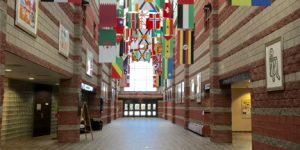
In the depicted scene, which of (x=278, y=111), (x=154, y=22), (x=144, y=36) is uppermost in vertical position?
(x=154, y=22)

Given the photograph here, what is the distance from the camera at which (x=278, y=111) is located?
983 centimetres

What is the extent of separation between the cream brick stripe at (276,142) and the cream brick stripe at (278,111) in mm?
727

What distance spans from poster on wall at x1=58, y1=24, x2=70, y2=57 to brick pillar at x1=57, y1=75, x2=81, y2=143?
2.02m

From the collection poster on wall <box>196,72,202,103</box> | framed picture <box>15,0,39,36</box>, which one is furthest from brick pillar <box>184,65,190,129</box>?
framed picture <box>15,0,39,36</box>

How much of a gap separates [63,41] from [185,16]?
578 centimetres

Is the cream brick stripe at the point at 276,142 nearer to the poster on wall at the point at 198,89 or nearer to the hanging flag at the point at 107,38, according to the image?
the hanging flag at the point at 107,38

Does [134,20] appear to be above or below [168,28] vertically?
above

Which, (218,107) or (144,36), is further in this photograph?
(144,36)

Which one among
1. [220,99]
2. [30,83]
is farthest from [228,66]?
[30,83]

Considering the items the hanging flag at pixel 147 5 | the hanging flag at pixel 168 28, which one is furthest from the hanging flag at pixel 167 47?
the hanging flag at pixel 147 5

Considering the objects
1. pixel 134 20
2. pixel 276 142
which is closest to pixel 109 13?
pixel 276 142

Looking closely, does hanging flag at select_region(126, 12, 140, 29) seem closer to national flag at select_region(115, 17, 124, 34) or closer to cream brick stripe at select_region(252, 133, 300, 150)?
national flag at select_region(115, 17, 124, 34)

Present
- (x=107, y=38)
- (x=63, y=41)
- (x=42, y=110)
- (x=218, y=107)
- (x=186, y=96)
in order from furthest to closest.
→ (x=186, y=96)
(x=42, y=110)
(x=107, y=38)
(x=218, y=107)
(x=63, y=41)

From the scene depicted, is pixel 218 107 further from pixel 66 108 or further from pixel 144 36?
pixel 144 36
